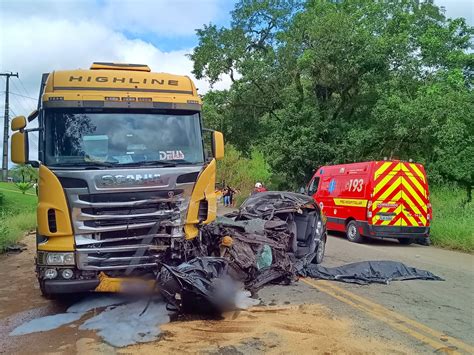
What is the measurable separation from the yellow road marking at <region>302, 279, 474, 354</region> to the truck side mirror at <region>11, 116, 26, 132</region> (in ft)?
15.8

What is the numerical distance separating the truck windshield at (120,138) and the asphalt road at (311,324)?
6.77ft

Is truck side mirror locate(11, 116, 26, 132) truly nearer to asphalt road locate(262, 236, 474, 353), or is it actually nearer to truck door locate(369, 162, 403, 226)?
asphalt road locate(262, 236, 474, 353)

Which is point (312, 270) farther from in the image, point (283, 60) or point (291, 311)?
point (283, 60)

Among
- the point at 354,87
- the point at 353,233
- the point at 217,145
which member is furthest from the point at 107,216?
the point at 354,87

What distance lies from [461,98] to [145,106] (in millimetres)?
14757

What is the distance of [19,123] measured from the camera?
6371mm

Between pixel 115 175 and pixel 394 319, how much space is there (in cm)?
378

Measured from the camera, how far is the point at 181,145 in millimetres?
6652

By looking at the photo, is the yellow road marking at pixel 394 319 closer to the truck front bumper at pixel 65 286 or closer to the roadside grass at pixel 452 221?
the truck front bumper at pixel 65 286

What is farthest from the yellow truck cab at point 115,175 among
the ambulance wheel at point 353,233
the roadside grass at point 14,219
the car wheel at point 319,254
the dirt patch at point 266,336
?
the ambulance wheel at point 353,233

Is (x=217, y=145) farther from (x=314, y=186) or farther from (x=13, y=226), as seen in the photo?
(x=314, y=186)

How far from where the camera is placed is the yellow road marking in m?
4.90

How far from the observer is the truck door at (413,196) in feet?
44.8

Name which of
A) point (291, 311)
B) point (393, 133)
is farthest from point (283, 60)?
point (291, 311)
